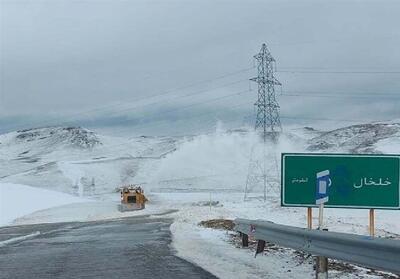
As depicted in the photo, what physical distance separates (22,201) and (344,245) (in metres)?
47.3

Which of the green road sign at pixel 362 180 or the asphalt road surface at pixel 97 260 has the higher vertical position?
the green road sign at pixel 362 180

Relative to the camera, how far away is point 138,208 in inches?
2063

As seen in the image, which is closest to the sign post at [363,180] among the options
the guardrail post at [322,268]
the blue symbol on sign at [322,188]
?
the blue symbol on sign at [322,188]

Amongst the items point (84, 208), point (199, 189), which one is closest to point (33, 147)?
point (199, 189)

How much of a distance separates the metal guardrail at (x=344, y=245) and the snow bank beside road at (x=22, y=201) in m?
30.3

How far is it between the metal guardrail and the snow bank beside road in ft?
99.4

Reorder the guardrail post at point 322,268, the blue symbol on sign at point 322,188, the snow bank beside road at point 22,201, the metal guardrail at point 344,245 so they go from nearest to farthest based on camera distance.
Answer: the metal guardrail at point 344,245, the guardrail post at point 322,268, the blue symbol on sign at point 322,188, the snow bank beside road at point 22,201

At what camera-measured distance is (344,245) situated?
8.37 m

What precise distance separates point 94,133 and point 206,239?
181444 millimetres

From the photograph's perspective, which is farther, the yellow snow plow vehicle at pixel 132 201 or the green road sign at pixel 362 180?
the yellow snow plow vehicle at pixel 132 201

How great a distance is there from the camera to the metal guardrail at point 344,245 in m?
7.10

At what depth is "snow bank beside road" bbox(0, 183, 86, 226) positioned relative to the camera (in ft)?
Answer: 146

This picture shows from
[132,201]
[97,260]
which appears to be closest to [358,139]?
[132,201]

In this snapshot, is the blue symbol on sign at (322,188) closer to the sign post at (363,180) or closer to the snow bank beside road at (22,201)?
the sign post at (363,180)
